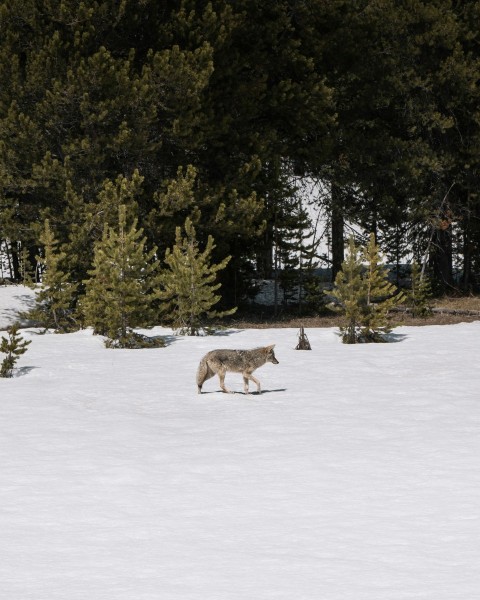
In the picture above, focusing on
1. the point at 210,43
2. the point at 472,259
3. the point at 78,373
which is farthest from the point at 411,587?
the point at 472,259

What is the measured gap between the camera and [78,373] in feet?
57.5

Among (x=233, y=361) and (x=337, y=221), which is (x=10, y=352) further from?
(x=337, y=221)

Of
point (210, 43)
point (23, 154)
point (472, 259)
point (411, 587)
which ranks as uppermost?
point (210, 43)

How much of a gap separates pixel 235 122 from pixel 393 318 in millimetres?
6467

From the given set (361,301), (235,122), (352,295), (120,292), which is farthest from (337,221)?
(120,292)

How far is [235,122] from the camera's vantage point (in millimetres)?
27031

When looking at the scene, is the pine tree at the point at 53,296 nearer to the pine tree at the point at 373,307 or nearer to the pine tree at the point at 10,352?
the pine tree at the point at 10,352

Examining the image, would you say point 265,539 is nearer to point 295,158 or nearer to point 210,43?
point 210,43

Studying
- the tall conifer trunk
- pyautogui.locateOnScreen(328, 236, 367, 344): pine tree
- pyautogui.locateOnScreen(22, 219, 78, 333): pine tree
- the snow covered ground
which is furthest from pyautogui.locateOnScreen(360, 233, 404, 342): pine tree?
the tall conifer trunk

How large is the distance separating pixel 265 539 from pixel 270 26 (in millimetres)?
20682

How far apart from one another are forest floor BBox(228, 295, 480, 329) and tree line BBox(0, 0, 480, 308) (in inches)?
66.4

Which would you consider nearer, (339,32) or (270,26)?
(270,26)

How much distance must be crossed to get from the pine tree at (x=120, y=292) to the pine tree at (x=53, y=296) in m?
0.96

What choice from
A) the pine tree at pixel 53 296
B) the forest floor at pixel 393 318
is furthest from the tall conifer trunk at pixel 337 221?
the pine tree at pixel 53 296
